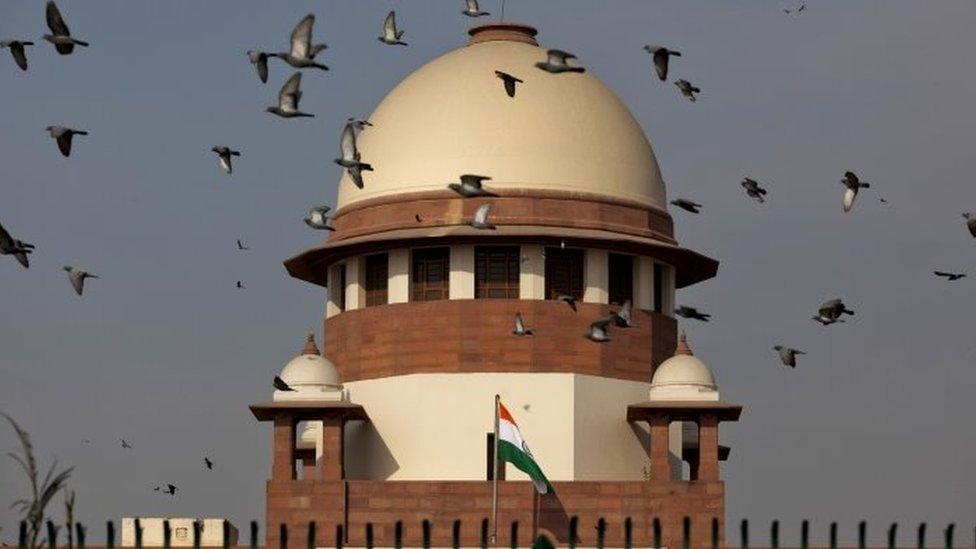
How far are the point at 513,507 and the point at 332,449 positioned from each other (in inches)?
124

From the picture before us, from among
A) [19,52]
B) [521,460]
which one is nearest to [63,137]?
[19,52]

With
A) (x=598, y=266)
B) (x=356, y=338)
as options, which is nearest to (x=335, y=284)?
(x=356, y=338)

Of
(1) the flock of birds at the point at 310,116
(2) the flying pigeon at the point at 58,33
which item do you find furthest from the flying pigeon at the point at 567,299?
(2) the flying pigeon at the point at 58,33

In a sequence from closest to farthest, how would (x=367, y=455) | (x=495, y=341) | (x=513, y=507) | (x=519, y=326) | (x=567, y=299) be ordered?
(x=567, y=299) < (x=513, y=507) < (x=519, y=326) < (x=495, y=341) < (x=367, y=455)

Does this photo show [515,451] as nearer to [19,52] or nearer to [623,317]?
[623,317]

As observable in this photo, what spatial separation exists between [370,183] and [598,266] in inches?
168

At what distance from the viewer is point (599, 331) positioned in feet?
134

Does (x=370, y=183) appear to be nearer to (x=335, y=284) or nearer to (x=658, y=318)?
(x=335, y=284)

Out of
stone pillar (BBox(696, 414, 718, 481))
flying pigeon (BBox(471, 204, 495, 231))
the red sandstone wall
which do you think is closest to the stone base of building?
stone pillar (BBox(696, 414, 718, 481))

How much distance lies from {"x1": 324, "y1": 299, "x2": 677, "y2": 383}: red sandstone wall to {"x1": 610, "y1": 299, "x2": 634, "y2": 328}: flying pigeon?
43 centimetres

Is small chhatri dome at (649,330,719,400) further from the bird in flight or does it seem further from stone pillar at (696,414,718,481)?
the bird in flight

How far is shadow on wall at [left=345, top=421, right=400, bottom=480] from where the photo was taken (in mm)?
43562

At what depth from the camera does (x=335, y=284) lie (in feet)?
151

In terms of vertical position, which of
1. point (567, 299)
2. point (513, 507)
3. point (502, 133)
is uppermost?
point (502, 133)
